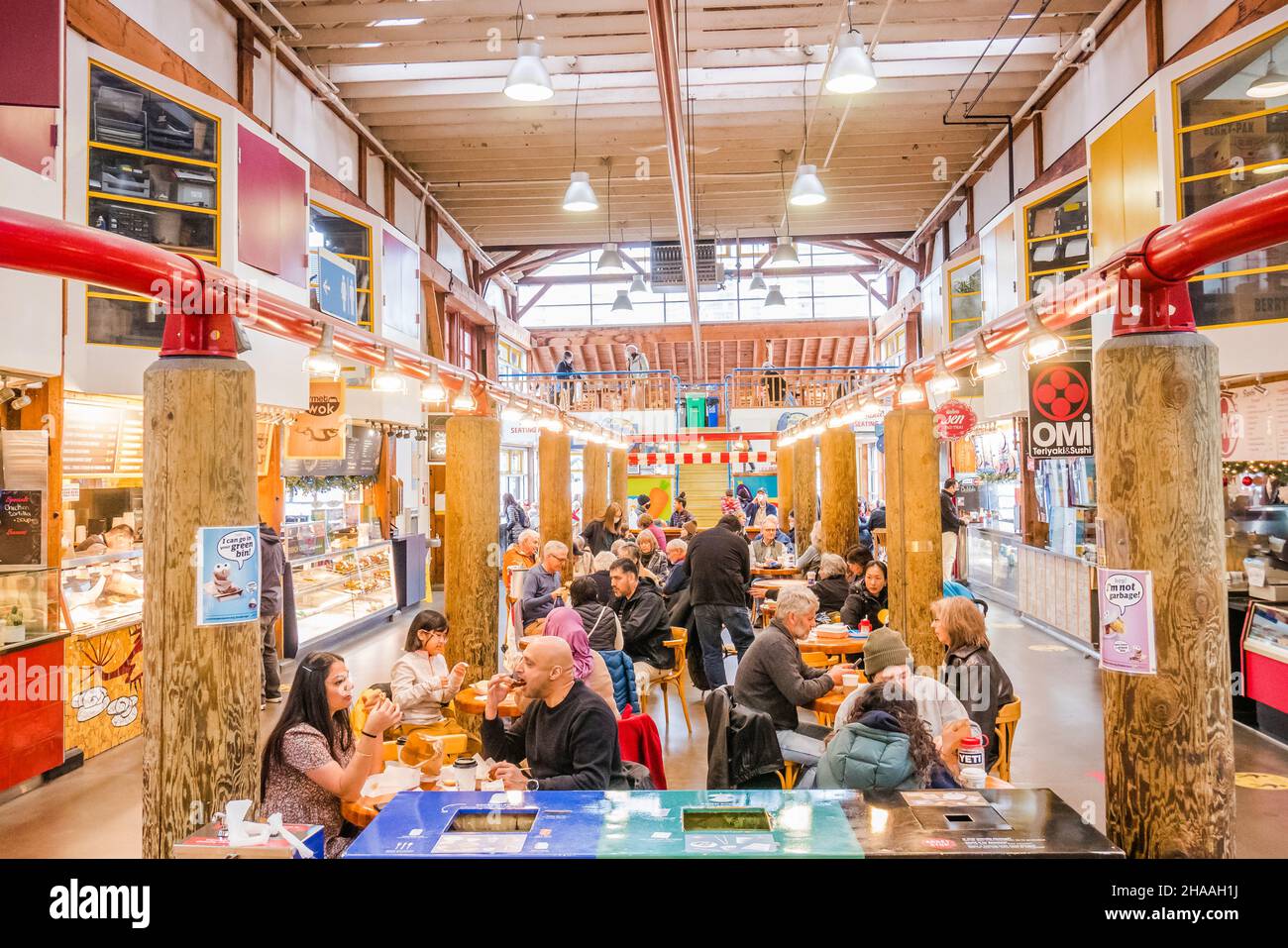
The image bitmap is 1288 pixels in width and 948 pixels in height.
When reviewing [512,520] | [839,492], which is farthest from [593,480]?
[839,492]

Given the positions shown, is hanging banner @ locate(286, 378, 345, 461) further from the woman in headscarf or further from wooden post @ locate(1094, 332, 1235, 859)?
wooden post @ locate(1094, 332, 1235, 859)

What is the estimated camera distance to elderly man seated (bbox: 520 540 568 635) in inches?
279

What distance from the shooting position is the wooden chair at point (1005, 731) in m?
4.63

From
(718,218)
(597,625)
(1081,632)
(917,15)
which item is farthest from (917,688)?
(718,218)

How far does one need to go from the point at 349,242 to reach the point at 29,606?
6.57 m

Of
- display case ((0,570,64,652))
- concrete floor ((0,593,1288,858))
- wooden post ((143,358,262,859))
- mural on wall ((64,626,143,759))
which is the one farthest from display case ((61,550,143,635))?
wooden post ((143,358,262,859))

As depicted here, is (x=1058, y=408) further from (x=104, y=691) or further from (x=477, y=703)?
(x=104, y=691)

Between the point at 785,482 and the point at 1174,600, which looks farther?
the point at 785,482

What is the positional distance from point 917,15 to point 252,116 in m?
6.78

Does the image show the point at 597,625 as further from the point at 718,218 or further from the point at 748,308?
the point at 748,308

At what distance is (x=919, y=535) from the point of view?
23.0 feet

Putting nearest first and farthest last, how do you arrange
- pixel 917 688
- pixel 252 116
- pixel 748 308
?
pixel 917 688 < pixel 252 116 < pixel 748 308

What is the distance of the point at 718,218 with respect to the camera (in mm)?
15977

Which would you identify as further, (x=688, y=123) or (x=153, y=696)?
(x=688, y=123)
